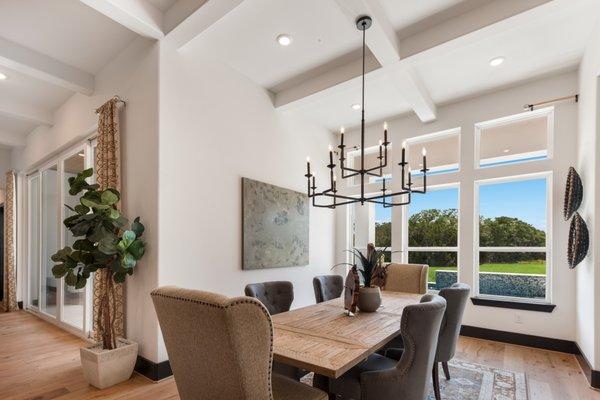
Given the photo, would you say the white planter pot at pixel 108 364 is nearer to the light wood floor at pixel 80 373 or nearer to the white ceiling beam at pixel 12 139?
the light wood floor at pixel 80 373

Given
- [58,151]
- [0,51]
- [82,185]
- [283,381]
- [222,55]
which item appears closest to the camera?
[283,381]

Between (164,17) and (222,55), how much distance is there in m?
0.70

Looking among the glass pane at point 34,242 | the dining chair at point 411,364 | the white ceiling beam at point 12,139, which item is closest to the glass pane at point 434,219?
the dining chair at point 411,364

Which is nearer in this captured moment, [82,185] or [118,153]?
[82,185]

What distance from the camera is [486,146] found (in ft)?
15.2

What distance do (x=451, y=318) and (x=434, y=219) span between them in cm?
264

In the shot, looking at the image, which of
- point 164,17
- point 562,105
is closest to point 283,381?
point 164,17

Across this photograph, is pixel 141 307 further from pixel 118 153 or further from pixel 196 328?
pixel 196 328

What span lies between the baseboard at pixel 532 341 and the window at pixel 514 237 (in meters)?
0.48

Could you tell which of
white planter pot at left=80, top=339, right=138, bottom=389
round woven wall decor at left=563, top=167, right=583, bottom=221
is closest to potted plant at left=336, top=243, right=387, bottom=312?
white planter pot at left=80, top=339, right=138, bottom=389

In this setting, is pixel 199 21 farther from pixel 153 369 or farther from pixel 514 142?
pixel 514 142

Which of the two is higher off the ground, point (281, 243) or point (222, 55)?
point (222, 55)

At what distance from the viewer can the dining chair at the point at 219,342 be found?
1.31m

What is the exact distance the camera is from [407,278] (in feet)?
12.5
